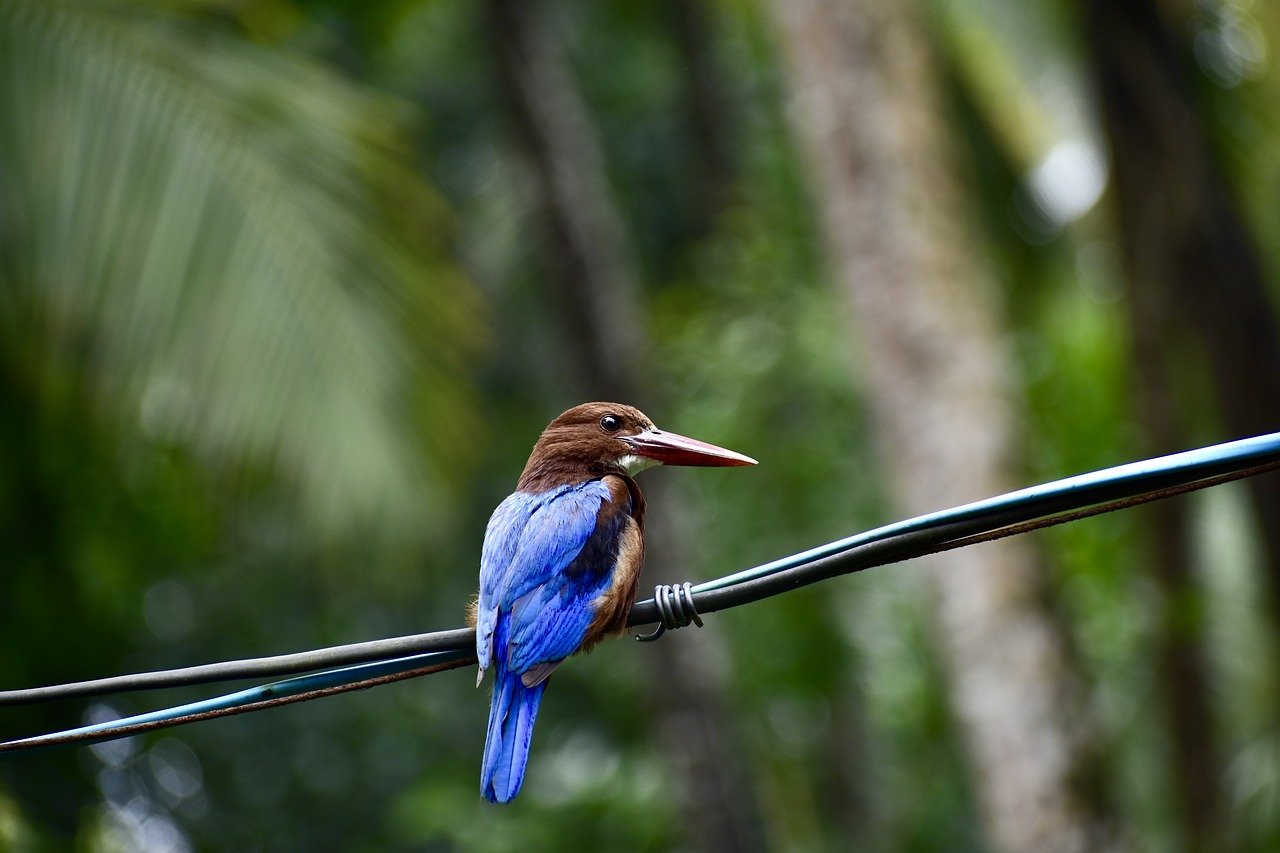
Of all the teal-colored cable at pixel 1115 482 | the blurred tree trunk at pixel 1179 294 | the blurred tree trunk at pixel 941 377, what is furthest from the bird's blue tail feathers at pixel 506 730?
the blurred tree trunk at pixel 1179 294

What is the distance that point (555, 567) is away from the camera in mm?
3133

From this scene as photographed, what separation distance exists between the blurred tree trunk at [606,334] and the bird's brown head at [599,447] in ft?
13.6

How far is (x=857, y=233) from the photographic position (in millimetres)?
6539

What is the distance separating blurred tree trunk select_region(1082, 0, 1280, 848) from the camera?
22.8ft

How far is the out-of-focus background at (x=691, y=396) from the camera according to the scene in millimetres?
5641

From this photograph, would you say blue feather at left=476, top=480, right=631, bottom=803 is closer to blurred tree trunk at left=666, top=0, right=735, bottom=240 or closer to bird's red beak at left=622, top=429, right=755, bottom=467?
bird's red beak at left=622, top=429, right=755, bottom=467

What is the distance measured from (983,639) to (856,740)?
581 cm

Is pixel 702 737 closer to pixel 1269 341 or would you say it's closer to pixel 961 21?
pixel 1269 341

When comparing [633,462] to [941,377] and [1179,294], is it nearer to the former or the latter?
[941,377]

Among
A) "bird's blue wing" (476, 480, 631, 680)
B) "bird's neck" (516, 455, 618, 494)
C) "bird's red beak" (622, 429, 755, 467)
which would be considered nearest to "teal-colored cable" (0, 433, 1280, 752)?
"bird's blue wing" (476, 480, 631, 680)

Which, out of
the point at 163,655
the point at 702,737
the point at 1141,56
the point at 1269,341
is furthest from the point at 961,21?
the point at 163,655

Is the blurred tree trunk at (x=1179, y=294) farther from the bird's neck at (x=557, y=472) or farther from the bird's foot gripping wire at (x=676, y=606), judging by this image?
the bird's foot gripping wire at (x=676, y=606)

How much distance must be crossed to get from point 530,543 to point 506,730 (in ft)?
1.62

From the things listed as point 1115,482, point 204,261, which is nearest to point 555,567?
point 1115,482
